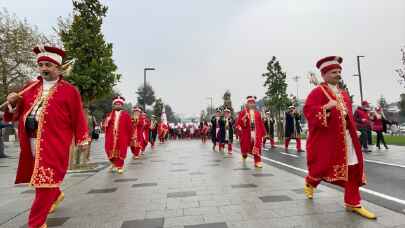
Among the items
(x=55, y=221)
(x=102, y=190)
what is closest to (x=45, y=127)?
(x=55, y=221)

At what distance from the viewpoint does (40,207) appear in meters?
3.87

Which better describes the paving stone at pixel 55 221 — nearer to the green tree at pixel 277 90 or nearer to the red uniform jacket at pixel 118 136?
the red uniform jacket at pixel 118 136

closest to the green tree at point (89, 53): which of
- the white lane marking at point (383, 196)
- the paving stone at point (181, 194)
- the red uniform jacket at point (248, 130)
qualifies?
the red uniform jacket at point (248, 130)

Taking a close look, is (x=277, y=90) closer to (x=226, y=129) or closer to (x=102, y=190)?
(x=226, y=129)

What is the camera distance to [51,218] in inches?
181

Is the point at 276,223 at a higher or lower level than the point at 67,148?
lower

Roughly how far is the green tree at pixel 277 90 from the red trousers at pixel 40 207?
22.8 m

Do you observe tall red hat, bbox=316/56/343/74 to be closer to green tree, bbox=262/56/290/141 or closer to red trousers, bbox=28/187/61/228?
red trousers, bbox=28/187/61/228

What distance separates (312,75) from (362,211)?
1945mm

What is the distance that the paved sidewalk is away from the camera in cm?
404

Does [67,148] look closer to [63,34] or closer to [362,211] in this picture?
[362,211]

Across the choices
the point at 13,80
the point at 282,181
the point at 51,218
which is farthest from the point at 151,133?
the point at 51,218

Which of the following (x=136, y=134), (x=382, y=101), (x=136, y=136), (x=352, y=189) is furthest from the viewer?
(x=382, y=101)

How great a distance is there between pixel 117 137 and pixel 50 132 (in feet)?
18.1
